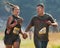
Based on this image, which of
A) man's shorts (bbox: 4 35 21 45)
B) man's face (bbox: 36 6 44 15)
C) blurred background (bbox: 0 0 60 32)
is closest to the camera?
man's face (bbox: 36 6 44 15)

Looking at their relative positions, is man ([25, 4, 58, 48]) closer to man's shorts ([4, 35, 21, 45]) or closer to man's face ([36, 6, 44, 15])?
man's face ([36, 6, 44, 15])

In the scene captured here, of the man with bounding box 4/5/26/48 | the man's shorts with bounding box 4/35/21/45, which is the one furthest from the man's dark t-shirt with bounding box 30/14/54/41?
the man's shorts with bounding box 4/35/21/45

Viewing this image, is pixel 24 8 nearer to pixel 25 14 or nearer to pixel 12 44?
pixel 25 14

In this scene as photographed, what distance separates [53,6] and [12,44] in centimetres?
3997

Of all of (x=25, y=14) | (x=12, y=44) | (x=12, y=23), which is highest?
(x=25, y=14)

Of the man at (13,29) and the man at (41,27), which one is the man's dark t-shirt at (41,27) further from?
the man at (13,29)

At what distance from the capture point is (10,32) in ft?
29.0

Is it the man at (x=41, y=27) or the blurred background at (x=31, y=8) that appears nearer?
the man at (x=41, y=27)

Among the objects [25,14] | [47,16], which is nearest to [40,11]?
[47,16]

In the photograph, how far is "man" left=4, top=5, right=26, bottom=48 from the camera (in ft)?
28.6

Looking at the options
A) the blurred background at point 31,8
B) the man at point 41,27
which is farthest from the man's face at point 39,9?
the blurred background at point 31,8

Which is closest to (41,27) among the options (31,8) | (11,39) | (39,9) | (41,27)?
(41,27)

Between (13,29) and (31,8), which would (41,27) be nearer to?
(13,29)

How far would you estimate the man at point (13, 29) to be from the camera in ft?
28.6
